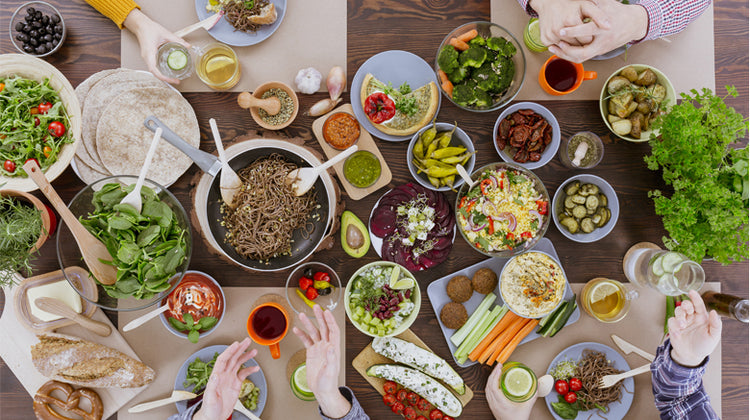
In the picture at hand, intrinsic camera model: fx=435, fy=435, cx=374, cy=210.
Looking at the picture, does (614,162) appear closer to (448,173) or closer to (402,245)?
(448,173)

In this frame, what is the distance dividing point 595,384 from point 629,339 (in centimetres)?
39

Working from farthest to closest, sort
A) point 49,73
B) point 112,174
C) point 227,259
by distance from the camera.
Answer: point 227,259 < point 112,174 < point 49,73

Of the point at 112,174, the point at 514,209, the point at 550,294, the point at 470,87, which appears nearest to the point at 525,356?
the point at 550,294

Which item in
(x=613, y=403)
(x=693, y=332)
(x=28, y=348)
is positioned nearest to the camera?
(x=693, y=332)

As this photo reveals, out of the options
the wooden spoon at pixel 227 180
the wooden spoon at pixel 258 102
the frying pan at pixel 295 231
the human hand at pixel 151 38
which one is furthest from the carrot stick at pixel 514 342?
the human hand at pixel 151 38

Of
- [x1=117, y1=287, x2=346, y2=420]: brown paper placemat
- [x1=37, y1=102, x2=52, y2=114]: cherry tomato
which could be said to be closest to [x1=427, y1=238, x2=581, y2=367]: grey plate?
[x1=117, y1=287, x2=346, y2=420]: brown paper placemat

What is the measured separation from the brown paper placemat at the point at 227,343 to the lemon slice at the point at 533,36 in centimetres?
200

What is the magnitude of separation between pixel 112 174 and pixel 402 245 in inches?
68.7

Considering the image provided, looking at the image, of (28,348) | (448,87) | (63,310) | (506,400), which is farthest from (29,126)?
(506,400)

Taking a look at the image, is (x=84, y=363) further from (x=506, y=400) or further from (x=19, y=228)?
(x=506, y=400)

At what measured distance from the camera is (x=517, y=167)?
2613mm

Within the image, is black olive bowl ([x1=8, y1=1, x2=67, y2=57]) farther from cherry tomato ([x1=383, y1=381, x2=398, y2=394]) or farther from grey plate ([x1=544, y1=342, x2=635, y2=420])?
grey plate ([x1=544, y1=342, x2=635, y2=420])

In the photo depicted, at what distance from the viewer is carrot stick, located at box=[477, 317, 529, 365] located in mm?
2680

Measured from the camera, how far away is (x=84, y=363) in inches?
98.8
